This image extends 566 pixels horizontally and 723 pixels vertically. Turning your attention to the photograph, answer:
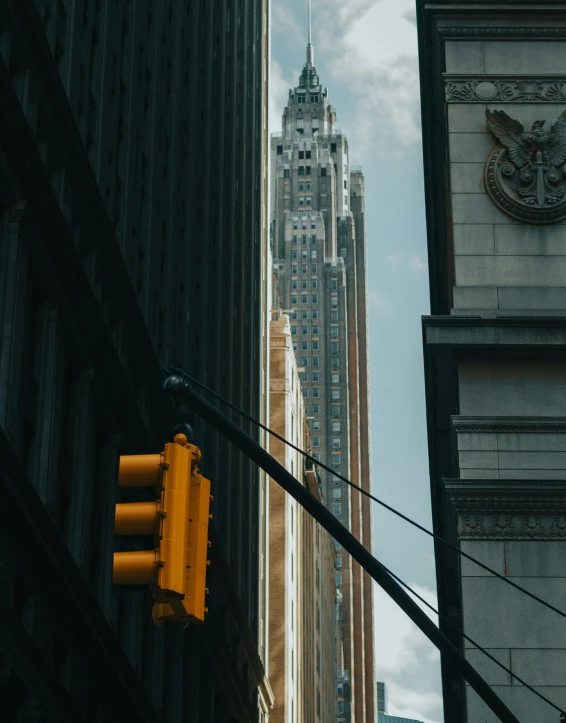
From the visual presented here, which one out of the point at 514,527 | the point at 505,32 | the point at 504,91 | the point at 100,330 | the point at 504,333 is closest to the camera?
the point at 514,527

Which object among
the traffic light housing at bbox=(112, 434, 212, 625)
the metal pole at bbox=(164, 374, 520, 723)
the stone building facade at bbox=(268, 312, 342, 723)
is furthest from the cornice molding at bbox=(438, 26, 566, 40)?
the stone building facade at bbox=(268, 312, 342, 723)

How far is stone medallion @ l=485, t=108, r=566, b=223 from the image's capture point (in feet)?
93.2

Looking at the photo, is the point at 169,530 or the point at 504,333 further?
the point at 504,333

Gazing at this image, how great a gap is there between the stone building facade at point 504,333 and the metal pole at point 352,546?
13316 mm

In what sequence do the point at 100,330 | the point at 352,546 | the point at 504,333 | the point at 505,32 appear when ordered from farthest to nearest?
the point at 100,330
the point at 505,32
the point at 504,333
the point at 352,546

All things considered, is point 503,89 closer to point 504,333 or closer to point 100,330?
point 504,333

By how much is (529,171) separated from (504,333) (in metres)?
3.65

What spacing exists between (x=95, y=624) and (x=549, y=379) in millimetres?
12762

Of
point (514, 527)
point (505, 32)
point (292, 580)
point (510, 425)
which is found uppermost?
point (292, 580)

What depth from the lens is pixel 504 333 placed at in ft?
89.0

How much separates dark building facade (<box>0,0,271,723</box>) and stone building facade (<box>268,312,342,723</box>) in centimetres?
3484

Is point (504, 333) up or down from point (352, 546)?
up

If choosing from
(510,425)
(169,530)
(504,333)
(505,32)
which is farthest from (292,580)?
(169,530)

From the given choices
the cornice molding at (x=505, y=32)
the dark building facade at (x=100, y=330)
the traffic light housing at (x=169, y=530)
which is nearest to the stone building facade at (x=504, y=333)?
the cornice molding at (x=505, y=32)
